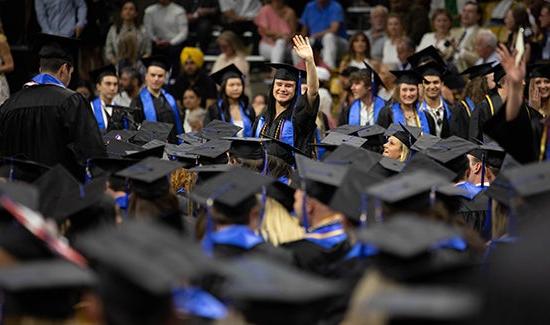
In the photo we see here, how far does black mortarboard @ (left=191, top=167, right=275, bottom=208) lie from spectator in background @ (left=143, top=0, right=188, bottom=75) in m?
8.11

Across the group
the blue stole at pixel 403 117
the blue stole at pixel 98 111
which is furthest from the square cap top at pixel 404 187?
the blue stole at pixel 98 111

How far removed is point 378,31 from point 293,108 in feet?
15.9

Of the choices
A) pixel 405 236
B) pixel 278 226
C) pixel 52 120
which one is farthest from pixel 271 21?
pixel 405 236

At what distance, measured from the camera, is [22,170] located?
673 centimetres

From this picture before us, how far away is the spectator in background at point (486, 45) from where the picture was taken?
11.9m

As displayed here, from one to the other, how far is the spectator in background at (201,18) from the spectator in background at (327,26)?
1208 mm

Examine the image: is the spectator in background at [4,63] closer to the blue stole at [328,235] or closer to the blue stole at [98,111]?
the blue stole at [98,111]

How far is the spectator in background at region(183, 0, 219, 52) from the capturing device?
14.3m

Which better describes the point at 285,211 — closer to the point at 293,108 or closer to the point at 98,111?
the point at 293,108

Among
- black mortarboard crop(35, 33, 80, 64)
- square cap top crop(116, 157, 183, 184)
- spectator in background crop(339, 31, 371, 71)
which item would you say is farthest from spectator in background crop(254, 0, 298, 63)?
square cap top crop(116, 157, 183, 184)

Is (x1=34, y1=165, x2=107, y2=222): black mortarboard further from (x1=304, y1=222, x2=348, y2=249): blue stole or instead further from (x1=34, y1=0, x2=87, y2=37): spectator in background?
(x1=34, y1=0, x2=87, y2=37): spectator in background

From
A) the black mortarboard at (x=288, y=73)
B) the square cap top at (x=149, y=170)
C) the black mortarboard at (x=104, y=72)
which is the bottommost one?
the square cap top at (x=149, y=170)

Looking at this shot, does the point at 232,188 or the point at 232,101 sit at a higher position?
the point at 232,188

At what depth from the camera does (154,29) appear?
13.8 metres
